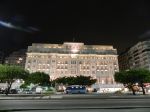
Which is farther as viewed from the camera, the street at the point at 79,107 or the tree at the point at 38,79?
the tree at the point at 38,79

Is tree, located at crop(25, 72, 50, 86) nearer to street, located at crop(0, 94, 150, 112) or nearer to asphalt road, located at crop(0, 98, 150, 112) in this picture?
street, located at crop(0, 94, 150, 112)

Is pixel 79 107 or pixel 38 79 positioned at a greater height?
pixel 38 79

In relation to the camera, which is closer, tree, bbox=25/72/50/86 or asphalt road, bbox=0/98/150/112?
asphalt road, bbox=0/98/150/112

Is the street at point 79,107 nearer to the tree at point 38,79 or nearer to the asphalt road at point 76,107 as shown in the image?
the asphalt road at point 76,107

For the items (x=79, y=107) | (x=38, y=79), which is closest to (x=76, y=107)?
(x=79, y=107)

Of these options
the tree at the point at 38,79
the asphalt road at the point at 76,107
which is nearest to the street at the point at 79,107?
the asphalt road at the point at 76,107

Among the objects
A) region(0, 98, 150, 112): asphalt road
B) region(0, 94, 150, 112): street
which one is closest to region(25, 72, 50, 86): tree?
region(0, 94, 150, 112): street

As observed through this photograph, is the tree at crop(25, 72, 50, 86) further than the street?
Yes

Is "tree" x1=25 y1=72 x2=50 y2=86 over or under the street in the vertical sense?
over

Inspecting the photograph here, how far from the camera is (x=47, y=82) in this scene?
143 metres

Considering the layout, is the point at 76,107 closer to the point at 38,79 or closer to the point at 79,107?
the point at 79,107

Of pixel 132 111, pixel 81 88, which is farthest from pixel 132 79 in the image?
pixel 132 111

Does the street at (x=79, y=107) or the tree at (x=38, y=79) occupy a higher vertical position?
the tree at (x=38, y=79)

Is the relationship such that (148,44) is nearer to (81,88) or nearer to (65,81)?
(65,81)
